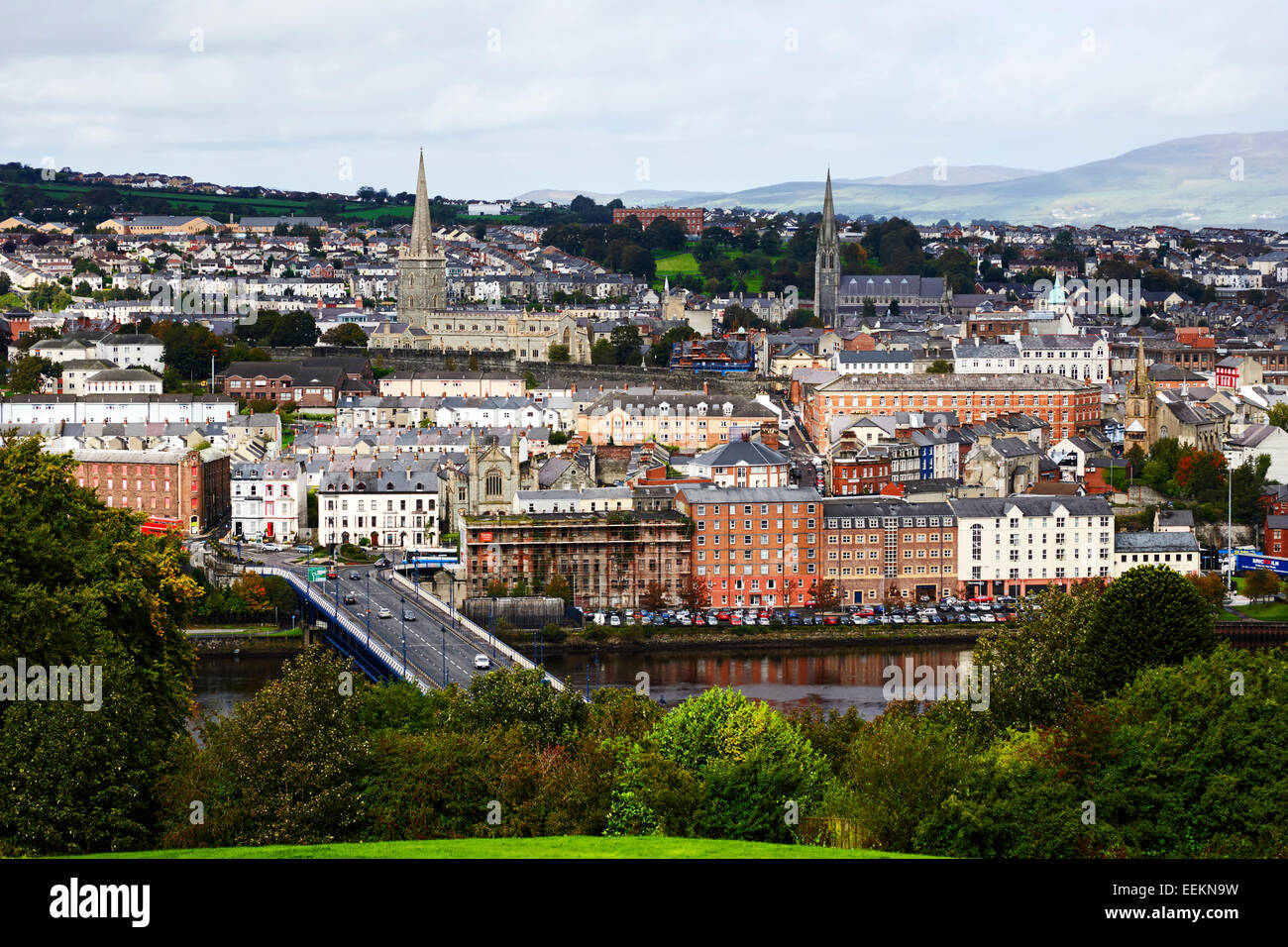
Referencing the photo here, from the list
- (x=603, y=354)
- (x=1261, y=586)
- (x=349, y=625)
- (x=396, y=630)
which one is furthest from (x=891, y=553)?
(x=603, y=354)

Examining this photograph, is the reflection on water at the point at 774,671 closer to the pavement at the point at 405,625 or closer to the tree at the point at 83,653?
the pavement at the point at 405,625

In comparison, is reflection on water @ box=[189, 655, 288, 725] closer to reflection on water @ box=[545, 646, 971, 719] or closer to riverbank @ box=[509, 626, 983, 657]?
riverbank @ box=[509, 626, 983, 657]

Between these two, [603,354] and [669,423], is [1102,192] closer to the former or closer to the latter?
[603,354]

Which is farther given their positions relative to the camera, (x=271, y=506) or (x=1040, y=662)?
(x=271, y=506)

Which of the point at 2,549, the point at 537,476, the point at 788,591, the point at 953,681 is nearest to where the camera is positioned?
the point at 2,549

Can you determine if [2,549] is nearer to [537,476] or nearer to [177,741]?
[177,741]

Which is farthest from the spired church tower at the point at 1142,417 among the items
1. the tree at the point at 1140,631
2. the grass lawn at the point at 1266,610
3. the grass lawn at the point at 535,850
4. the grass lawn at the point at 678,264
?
the grass lawn at the point at 678,264
